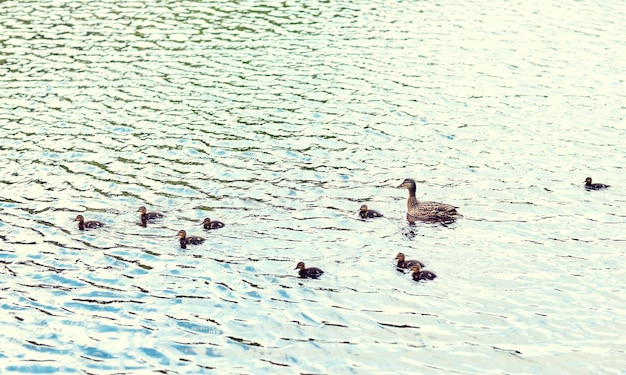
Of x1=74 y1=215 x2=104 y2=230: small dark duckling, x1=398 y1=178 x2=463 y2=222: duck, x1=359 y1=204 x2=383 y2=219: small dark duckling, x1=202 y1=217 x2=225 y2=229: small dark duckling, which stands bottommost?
x1=74 y1=215 x2=104 y2=230: small dark duckling

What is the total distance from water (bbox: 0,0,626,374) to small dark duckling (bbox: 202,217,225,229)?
37 cm

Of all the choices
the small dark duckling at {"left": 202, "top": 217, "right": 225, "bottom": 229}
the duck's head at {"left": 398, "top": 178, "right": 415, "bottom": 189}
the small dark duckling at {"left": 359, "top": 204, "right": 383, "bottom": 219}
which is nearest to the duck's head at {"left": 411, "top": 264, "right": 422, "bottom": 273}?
the small dark duckling at {"left": 359, "top": 204, "right": 383, "bottom": 219}

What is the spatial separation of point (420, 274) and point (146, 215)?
745cm

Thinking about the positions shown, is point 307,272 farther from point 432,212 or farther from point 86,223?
point 86,223

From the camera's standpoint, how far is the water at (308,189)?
17969 mm

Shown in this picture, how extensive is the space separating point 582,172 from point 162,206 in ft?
39.8

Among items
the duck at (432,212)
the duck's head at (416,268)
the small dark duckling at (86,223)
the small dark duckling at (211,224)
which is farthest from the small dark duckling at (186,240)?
the duck at (432,212)

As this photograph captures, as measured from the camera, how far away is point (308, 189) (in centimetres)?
2553

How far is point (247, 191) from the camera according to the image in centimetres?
2542

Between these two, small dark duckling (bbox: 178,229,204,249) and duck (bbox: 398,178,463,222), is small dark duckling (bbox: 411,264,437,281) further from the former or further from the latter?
small dark duckling (bbox: 178,229,204,249)

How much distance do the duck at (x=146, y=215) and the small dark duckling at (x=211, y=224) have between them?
4.69 feet

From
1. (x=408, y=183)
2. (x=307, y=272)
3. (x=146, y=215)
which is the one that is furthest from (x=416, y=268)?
(x=146, y=215)

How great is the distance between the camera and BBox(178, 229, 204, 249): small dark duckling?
2170cm

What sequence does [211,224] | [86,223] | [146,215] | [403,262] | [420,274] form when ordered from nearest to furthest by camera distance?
1. [420,274]
2. [403,262]
3. [211,224]
4. [86,223]
5. [146,215]
